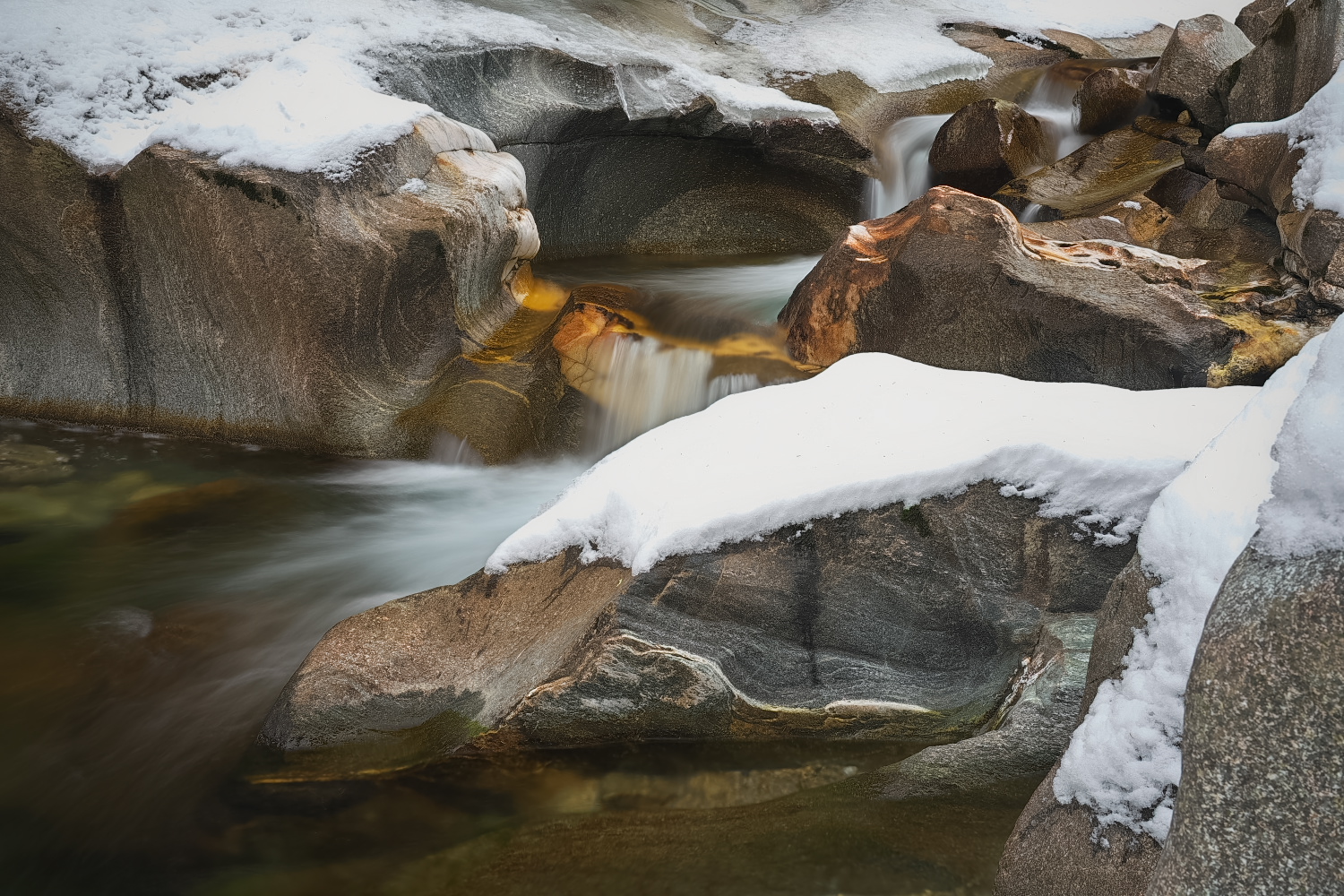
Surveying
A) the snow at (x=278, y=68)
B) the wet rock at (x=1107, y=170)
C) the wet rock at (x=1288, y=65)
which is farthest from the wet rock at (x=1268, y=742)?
the wet rock at (x=1107, y=170)

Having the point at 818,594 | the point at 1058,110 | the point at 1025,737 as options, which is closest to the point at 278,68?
the point at 818,594

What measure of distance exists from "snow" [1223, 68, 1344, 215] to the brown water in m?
3.73

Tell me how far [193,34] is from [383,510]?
3116mm

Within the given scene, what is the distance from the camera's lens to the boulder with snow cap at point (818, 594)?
2.44m

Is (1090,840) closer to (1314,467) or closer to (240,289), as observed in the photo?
(1314,467)

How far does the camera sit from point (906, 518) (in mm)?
2498

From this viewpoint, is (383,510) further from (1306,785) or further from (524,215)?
(1306,785)

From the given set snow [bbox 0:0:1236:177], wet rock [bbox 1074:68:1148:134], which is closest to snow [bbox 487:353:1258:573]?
snow [bbox 0:0:1236:177]

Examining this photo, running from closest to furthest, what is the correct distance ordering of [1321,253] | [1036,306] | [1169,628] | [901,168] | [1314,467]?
[1314,467]
[1169,628]
[1036,306]
[1321,253]
[901,168]

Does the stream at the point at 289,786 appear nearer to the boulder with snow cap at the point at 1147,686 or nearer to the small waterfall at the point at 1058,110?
the boulder with snow cap at the point at 1147,686

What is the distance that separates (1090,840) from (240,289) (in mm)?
4603

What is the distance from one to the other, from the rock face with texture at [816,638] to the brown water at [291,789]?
0.10 metres

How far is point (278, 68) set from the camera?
5.05 m

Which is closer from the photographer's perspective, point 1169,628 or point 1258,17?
point 1169,628
